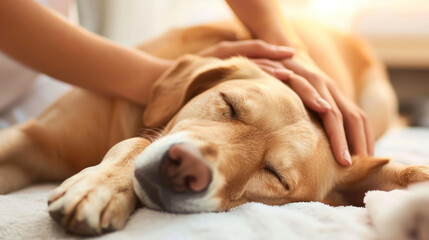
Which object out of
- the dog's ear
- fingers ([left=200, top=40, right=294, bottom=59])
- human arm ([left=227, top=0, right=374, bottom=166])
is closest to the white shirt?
the dog's ear

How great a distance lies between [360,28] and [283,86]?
10.8ft

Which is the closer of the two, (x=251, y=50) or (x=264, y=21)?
(x=251, y=50)

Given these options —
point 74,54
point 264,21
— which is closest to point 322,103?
point 264,21

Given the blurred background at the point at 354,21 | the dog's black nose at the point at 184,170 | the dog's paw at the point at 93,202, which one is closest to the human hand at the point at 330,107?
the dog's black nose at the point at 184,170

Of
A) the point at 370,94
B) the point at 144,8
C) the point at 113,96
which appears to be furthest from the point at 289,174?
the point at 144,8

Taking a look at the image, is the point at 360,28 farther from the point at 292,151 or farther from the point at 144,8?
the point at 292,151

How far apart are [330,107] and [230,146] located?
1.65 feet

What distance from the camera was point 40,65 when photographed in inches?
66.5

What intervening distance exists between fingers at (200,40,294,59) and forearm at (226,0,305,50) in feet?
0.49

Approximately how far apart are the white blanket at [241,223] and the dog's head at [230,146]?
0.07m

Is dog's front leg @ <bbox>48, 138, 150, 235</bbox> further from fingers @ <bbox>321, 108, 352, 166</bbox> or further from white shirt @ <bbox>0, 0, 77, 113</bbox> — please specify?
white shirt @ <bbox>0, 0, 77, 113</bbox>

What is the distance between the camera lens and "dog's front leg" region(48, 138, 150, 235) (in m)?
0.92

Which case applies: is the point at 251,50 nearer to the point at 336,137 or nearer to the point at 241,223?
the point at 336,137

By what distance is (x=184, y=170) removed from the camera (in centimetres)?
98
